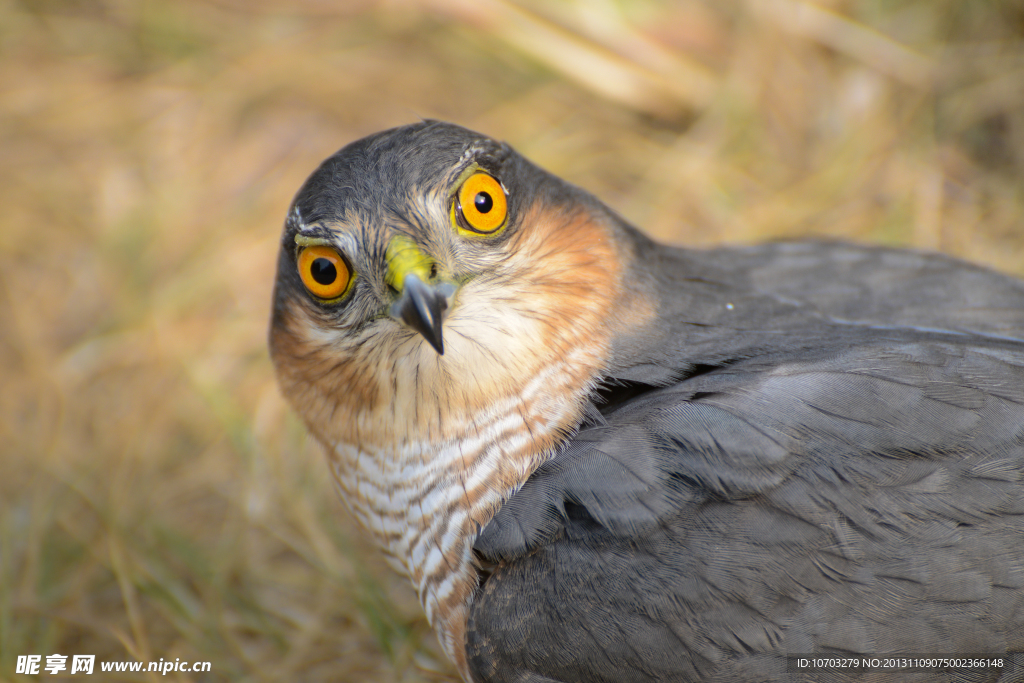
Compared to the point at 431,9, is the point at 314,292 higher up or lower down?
lower down

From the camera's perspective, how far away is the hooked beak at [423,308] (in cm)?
202

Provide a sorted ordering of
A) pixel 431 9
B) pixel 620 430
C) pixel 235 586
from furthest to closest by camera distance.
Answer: pixel 431 9 → pixel 235 586 → pixel 620 430

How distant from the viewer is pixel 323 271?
2.28m

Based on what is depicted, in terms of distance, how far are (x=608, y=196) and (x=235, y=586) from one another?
3.28 meters

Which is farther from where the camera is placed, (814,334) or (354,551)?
(354,551)

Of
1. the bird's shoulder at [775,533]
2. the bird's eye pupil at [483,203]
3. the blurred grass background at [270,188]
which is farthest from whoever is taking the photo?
the blurred grass background at [270,188]

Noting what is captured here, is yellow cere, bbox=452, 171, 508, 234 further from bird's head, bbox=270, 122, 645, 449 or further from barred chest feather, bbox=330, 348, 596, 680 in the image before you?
barred chest feather, bbox=330, 348, 596, 680

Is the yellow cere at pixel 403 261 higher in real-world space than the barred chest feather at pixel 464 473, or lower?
higher

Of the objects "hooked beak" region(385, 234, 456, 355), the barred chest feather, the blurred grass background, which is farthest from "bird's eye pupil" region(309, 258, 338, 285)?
the blurred grass background

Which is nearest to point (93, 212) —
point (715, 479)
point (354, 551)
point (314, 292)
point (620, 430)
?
point (354, 551)

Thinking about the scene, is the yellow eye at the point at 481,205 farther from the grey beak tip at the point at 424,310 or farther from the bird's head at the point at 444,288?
the grey beak tip at the point at 424,310

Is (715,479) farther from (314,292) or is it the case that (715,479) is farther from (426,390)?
(314,292)

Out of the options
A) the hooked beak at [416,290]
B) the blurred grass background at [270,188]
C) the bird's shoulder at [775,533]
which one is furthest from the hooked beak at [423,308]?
the blurred grass background at [270,188]

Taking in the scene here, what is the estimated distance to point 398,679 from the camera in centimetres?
304
